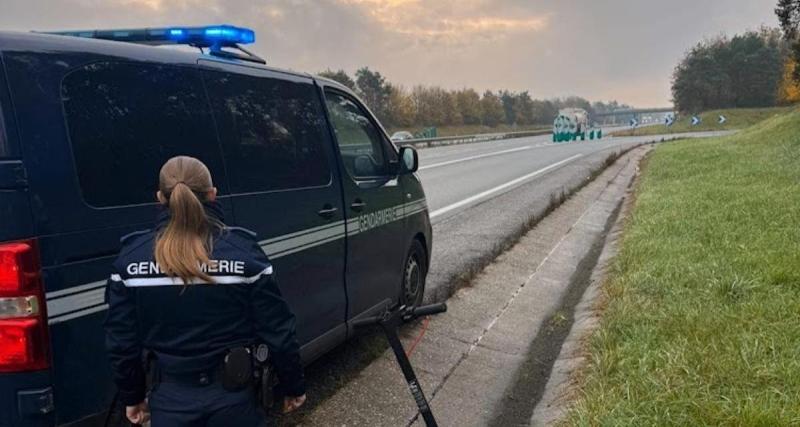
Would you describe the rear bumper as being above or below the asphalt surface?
above

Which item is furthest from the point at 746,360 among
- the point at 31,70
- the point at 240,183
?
the point at 31,70

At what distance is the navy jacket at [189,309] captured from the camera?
2.22 metres

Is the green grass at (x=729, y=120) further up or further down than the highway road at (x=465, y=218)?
further down

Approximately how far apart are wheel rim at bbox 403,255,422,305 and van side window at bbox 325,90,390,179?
2.98ft

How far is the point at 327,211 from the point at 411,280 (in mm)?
1715

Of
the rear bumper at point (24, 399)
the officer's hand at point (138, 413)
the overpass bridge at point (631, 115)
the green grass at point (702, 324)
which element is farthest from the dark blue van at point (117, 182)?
the overpass bridge at point (631, 115)

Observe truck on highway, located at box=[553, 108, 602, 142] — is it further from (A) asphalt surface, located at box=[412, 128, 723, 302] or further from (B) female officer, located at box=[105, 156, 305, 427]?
(B) female officer, located at box=[105, 156, 305, 427]

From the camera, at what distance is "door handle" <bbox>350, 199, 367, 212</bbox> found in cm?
435

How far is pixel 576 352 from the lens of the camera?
16.5ft

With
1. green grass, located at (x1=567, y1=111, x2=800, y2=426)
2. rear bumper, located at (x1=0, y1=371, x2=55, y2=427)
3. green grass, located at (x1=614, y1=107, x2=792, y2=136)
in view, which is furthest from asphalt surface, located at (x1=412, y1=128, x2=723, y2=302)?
green grass, located at (x1=614, y1=107, x2=792, y2=136)

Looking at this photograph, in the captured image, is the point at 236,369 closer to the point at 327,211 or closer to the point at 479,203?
the point at 327,211

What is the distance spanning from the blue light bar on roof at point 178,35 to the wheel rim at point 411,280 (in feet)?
7.87

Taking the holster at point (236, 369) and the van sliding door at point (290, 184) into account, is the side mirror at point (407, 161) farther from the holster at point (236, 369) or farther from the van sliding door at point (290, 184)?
the holster at point (236, 369)

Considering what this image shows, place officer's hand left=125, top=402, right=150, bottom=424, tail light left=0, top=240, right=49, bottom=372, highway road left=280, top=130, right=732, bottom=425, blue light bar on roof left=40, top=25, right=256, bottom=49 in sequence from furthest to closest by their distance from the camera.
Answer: highway road left=280, top=130, right=732, bottom=425 < blue light bar on roof left=40, top=25, right=256, bottom=49 < officer's hand left=125, top=402, right=150, bottom=424 < tail light left=0, top=240, right=49, bottom=372
